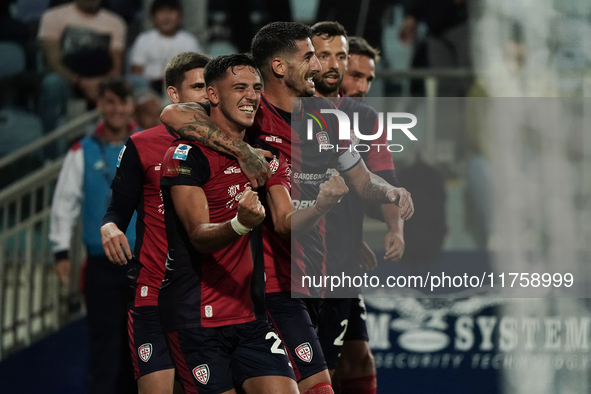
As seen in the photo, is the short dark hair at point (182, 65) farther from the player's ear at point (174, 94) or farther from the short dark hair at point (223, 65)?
the short dark hair at point (223, 65)

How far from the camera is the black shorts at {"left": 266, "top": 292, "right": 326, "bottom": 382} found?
11.1 ft

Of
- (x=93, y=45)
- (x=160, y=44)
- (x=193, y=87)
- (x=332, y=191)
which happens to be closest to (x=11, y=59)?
(x=93, y=45)

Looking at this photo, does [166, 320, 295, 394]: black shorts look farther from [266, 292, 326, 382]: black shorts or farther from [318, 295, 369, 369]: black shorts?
[318, 295, 369, 369]: black shorts

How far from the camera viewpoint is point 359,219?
409 centimetres

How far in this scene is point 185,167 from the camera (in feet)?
9.84

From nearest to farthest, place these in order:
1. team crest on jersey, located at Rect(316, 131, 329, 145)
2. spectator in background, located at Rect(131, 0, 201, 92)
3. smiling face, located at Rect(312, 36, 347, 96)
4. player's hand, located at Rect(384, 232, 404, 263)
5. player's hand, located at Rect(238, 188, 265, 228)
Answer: player's hand, located at Rect(238, 188, 265, 228)
team crest on jersey, located at Rect(316, 131, 329, 145)
player's hand, located at Rect(384, 232, 404, 263)
smiling face, located at Rect(312, 36, 347, 96)
spectator in background, located at Rect(131, 0, 201, 92)

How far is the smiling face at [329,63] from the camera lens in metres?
3.96

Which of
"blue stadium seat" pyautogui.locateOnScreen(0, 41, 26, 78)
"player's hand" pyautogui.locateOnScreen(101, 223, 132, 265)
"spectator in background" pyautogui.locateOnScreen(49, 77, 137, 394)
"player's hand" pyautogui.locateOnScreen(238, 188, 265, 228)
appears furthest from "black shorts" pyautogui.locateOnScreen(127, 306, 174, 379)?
"blue stadium seat" pyautogui.locateOnScreen(0, 41, 26, 78)

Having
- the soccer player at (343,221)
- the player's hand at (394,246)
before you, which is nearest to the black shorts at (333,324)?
the soccer player at (343,221)

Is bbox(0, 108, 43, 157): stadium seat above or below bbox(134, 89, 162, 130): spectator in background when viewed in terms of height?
below

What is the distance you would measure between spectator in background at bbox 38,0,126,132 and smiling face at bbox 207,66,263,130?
3.90 m

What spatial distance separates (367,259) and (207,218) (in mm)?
1392

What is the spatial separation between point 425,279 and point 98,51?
13.3 ft

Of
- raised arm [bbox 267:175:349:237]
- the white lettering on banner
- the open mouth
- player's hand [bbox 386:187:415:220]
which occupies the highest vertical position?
the open mouth
